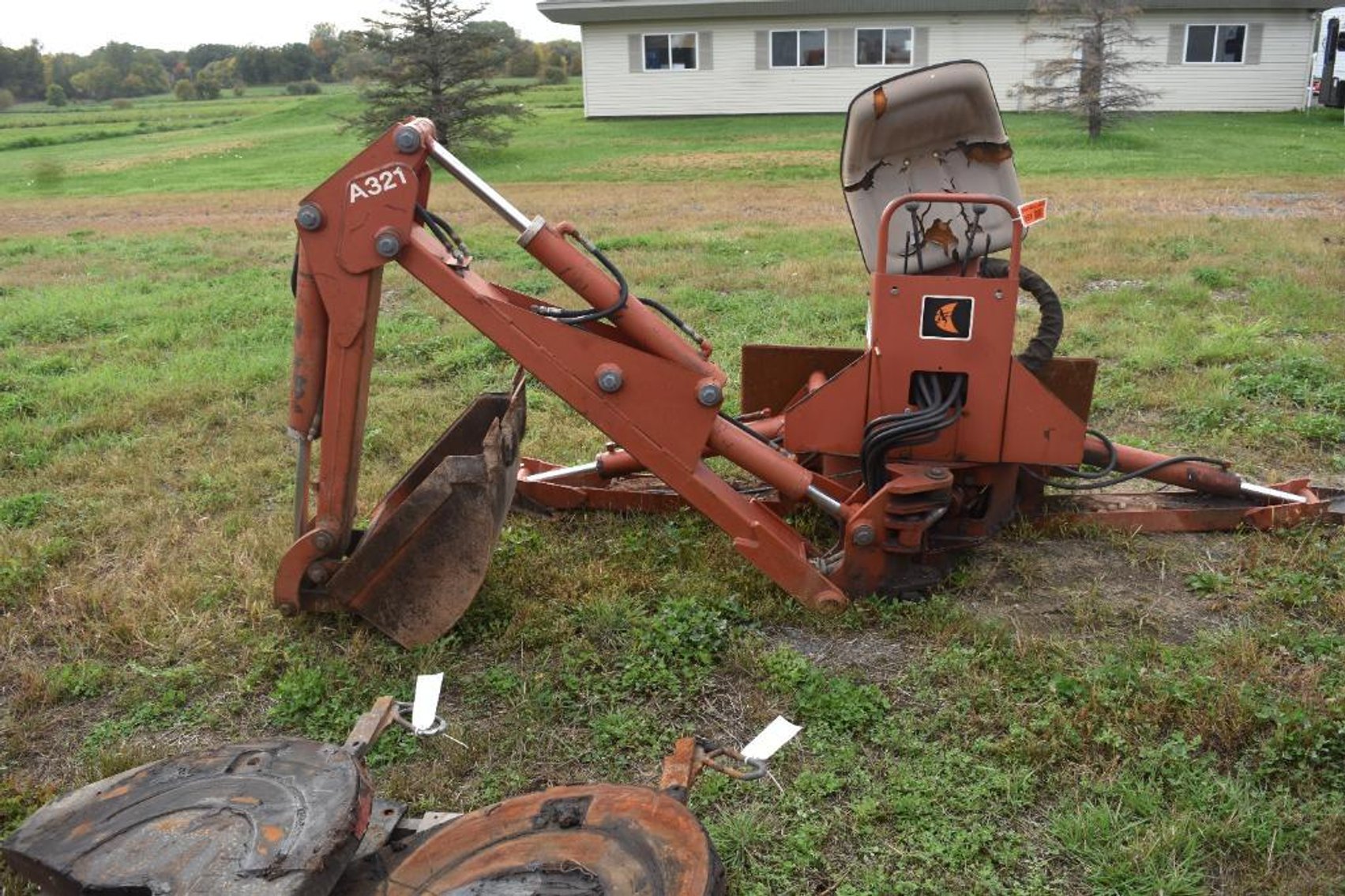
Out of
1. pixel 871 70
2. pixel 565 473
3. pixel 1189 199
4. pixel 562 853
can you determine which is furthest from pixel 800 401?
pixel 871 70

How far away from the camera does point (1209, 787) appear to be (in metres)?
3.03

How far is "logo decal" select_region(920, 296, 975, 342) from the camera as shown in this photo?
3914 millimetres

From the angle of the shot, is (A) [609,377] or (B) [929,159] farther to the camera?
(B) [929,159]

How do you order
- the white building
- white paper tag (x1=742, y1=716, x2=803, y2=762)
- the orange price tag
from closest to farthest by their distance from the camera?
1. white paper tag (x1=742, y1=716, x2=803, y2=762)
2. the orange price tag
3. the white building

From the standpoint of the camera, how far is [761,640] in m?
3.88

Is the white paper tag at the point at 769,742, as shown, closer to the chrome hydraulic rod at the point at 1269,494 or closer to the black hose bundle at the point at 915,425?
the black hose bundle at the point at 915,425

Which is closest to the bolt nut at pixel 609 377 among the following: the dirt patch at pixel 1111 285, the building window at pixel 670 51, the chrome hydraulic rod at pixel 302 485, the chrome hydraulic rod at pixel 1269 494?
the chrome hydraulic rod at pixel 302 485

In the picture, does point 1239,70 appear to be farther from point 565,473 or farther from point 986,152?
point 565,473

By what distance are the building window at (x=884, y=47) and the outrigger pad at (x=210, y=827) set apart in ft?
88.6

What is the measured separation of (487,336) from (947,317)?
1620 mm

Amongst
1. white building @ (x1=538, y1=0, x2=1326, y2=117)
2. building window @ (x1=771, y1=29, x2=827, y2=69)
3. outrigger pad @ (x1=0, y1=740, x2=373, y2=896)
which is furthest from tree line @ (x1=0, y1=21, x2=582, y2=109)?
outrigger pad @ (x1=0, y1=740, x2=373, y2=896)

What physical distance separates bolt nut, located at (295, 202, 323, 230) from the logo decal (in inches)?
81.7

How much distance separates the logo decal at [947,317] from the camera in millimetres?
3914

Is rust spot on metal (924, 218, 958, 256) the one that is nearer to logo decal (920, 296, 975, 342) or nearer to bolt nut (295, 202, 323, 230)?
logo decal (920, 296, 975, 342)
